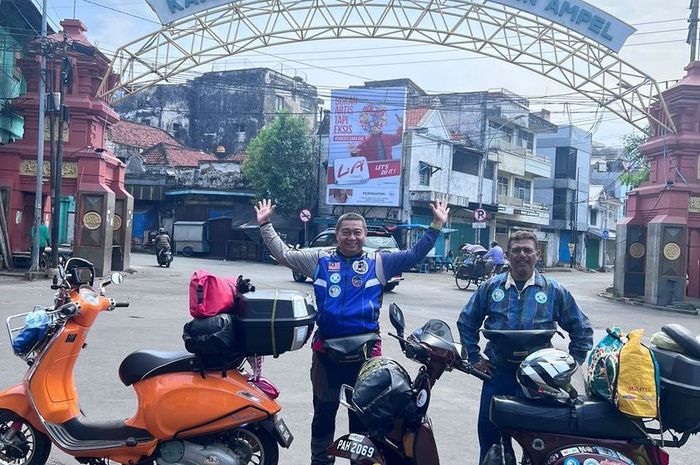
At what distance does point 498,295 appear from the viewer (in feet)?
12.8

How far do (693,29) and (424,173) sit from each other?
46.4 feet

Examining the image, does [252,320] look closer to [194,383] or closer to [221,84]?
[194,383]

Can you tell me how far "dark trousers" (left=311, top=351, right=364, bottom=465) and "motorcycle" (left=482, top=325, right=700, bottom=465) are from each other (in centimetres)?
101

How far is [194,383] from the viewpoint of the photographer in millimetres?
3822

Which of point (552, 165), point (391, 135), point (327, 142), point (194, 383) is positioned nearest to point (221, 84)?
point (327, 142)

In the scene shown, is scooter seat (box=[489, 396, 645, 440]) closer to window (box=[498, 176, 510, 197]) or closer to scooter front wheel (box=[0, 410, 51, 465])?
scooter front wheel (box=[0, 410, 51, 465])

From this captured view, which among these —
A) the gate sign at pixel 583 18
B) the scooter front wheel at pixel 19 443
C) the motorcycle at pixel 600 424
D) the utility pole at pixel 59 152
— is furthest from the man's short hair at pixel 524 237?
the gate sign at pixel 583 18

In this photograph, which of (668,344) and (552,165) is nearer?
(668,344)

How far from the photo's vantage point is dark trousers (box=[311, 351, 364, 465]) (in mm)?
3963

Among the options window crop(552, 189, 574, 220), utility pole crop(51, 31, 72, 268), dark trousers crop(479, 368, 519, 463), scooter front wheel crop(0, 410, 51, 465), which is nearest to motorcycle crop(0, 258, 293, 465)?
scooter front wheel crop(0, 410, 51, 465)

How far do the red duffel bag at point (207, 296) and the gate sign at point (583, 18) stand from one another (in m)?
15.5

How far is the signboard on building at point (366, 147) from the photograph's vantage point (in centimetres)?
3125

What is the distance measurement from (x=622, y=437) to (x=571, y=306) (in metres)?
0.91

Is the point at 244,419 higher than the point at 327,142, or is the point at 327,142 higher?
the point at 327,142
